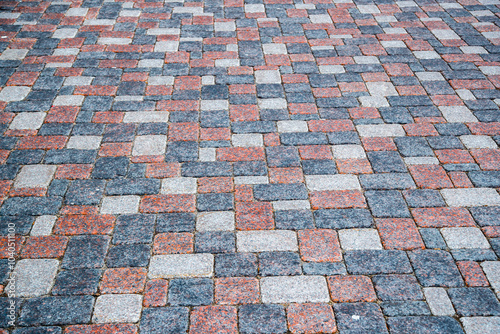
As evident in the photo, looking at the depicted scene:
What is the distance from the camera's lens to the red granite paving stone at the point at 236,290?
8.11 ft

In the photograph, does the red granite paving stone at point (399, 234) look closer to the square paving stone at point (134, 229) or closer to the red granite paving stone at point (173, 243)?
the red granite paving stone at point (173, 243)

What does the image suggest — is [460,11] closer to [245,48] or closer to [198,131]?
[245,48]

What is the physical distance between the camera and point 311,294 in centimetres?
250

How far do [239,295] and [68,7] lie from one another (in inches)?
189

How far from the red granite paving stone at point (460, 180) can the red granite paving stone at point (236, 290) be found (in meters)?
1.71

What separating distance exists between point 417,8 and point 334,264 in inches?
174

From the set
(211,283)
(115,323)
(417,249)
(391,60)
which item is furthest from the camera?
(391,60)

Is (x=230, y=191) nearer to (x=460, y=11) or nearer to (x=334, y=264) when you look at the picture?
(x=334, y=264)

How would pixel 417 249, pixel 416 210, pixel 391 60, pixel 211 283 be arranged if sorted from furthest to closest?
pixel 391 60, pixel 416 210, pixel 417 249, pixel 211 283

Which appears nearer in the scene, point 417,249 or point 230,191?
point 417,249

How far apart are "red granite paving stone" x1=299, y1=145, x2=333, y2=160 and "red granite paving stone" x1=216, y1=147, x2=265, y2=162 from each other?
321 mm

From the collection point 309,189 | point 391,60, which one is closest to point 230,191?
point 309,189

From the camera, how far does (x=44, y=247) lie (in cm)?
275

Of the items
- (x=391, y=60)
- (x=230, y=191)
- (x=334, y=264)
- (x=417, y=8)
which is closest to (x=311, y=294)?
(x=334, y=264)
